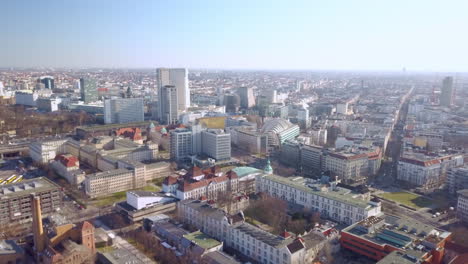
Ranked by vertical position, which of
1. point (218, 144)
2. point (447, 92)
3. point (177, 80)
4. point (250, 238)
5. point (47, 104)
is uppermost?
point (177, 80)

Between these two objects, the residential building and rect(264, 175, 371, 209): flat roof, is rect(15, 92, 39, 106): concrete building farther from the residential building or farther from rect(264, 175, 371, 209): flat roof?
rect(264, 175, 371, 209): flat roof

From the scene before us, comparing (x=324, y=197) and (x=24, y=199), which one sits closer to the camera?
(x=24, y=199)

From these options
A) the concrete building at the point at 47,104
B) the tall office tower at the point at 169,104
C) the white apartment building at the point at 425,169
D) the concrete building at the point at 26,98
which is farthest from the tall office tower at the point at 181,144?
the concrete building at the point at 26,98

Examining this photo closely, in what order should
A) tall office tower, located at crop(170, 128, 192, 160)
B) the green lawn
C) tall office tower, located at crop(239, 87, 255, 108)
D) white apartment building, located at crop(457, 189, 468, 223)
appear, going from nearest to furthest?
white apartment building, located at crop(457, 189, 468, 223) → the green lawn → tall office tower, located at crop(170, 128, 192, 160) → tall office tower, located at crop(239, 87, 255, 108)

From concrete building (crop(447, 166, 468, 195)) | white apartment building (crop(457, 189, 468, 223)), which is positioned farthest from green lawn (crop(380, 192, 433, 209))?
concrete building (crop(447, 166, 468, 195))

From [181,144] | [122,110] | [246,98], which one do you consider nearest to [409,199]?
[181,144]

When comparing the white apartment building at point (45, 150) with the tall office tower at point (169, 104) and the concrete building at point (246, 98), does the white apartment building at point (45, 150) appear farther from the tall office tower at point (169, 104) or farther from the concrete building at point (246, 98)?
the concrete building at point (246, 98)

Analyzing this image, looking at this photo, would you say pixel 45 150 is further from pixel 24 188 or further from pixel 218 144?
pixel 218 144

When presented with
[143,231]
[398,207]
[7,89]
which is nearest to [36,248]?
[143,231]
